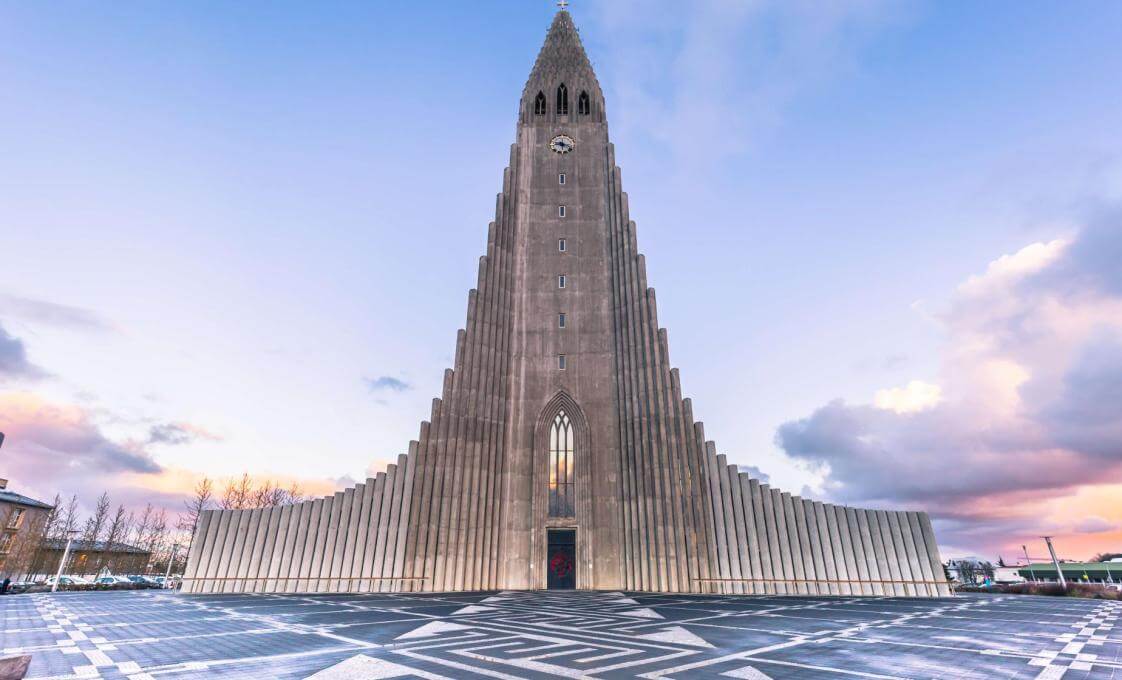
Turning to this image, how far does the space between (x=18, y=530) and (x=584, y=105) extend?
69867 millimetres

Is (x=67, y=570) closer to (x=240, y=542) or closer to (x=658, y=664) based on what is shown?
(x=240, y=542)

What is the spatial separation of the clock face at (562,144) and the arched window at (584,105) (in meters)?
3.28

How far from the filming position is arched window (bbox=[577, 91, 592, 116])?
4072 cm

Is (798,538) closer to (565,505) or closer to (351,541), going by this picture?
(565,505)

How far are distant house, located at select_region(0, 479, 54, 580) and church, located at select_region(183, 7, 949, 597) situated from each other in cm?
3552

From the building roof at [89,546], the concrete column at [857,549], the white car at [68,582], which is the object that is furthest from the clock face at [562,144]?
the building roof at [89,546]

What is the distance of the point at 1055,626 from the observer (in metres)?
13.7

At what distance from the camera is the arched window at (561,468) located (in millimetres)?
30328

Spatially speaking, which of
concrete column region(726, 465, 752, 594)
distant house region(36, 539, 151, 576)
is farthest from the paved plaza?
distant house region(36, 539, 151, 576)

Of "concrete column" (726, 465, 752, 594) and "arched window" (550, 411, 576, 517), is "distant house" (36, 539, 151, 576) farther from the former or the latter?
"concrete column" (726, 465, 752, 594)

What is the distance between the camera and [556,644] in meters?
9.96

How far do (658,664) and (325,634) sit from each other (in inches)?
308

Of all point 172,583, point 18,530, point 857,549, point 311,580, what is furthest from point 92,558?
point 857,549

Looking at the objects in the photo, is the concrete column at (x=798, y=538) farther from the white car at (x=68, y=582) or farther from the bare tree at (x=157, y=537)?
the bare tree at (x=157, y=537)
